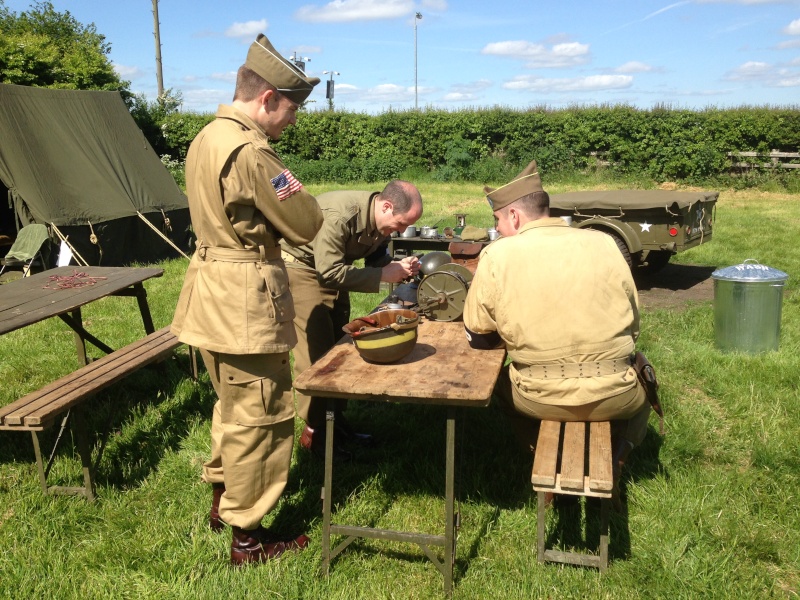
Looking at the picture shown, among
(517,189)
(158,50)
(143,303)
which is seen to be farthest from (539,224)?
(158,50)

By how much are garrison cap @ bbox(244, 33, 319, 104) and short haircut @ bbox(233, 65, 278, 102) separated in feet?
0.06

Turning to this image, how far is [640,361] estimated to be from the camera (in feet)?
10.6

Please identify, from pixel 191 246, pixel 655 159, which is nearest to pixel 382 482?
pixel 191 246

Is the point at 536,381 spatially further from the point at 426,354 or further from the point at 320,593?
the point at 320,593

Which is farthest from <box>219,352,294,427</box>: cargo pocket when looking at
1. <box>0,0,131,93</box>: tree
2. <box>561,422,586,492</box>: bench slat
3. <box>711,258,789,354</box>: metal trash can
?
<box>0,0,131,93</box>: tree

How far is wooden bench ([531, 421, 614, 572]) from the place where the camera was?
8.58 feet

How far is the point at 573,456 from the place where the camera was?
2.78 metres

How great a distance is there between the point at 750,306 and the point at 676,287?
301 cm

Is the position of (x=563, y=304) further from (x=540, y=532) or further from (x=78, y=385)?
(x=78, y=385)

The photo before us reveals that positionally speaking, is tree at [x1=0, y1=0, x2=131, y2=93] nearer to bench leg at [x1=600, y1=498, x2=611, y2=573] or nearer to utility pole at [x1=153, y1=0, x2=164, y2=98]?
utility pole at [x1=153, y1=0, x2=164, y2=98]

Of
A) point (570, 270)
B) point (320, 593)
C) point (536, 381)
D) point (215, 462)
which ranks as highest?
point (570, 270)

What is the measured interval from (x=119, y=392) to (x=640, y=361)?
3.43m

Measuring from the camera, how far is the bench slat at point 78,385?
326 centimetres

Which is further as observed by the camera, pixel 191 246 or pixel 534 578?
pixel 191 246
